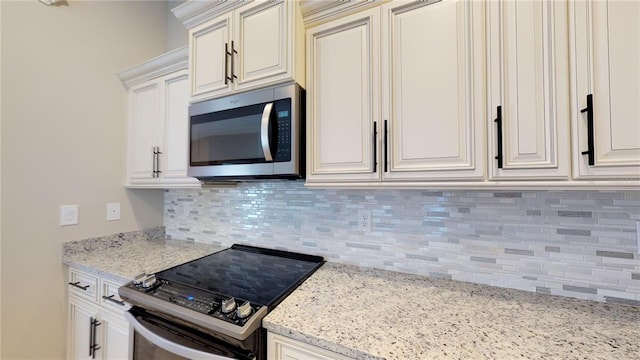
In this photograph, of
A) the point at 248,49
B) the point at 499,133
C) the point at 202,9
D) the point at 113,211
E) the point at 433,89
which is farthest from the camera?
the point at 113,211

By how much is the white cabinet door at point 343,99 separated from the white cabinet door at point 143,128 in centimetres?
122

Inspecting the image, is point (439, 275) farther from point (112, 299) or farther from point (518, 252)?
point (112, 299)

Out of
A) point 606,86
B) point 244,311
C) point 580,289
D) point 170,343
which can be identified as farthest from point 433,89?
point 170,343

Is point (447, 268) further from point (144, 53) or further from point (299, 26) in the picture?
point (144, 53)

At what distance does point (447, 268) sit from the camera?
129cm

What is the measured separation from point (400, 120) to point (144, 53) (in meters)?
2.09

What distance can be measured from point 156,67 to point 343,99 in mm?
1382

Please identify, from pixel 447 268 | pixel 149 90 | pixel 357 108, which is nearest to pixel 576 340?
pixel 447 268

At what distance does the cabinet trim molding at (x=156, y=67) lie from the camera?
5.69 feet

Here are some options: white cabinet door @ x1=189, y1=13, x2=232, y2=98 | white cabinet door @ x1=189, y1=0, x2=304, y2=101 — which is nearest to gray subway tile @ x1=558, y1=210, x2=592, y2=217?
white cabinet door @ x1=189, y1=0, x2=304, y2=101

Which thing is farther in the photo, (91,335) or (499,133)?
(91,335)

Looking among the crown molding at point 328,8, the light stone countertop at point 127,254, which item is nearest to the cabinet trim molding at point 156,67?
the crown molding at point 328,8

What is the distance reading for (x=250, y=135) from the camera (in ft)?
4.43

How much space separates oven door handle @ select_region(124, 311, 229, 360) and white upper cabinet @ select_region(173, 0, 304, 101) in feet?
3.66
